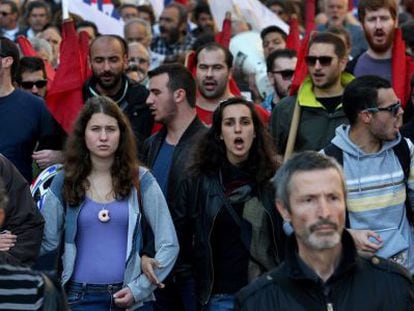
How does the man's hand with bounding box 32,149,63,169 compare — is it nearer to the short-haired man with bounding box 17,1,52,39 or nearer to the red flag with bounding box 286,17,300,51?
the red flag with bounding box 286,17,300,51

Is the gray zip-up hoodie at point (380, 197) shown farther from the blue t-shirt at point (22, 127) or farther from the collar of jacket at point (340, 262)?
the blue t-shirt at point (22, 127)

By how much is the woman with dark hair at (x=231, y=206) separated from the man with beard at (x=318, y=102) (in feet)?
2.55

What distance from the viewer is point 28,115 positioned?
9812mm

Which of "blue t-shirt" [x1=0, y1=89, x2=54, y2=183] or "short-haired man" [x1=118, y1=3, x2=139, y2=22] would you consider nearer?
"blue t-shirt" [x1=0, y1=89, x2=54, y2=183]

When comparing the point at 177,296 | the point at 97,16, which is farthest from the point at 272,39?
the point at 177,296

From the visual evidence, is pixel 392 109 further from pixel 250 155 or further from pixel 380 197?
pixel 250 155

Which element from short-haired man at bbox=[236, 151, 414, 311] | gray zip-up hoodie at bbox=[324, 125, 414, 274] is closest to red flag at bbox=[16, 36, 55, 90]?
gray zip-up hoodie at bbox=[324, 125, 414, 274]

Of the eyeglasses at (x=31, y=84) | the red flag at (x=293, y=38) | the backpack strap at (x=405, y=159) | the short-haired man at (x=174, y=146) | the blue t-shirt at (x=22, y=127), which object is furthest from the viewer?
the red flag at (x=293, y=38)

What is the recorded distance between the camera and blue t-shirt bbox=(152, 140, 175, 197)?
367 inches

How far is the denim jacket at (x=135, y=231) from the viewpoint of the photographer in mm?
8289

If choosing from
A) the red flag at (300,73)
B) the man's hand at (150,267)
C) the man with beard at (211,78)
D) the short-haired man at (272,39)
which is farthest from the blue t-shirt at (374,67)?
the short-haired man at (272,39)

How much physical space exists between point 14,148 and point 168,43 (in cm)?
755

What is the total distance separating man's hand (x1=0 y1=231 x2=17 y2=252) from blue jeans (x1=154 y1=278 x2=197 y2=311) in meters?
1.43

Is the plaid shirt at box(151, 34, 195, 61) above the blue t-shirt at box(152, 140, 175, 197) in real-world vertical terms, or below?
above
